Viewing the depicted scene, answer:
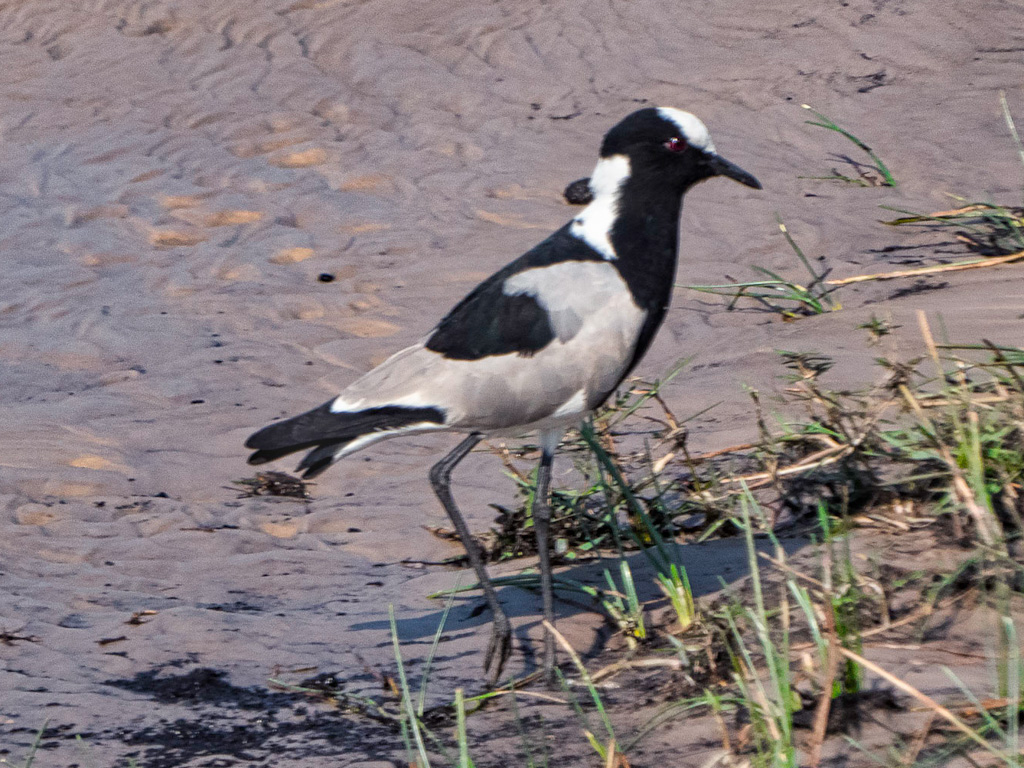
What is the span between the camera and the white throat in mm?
3846

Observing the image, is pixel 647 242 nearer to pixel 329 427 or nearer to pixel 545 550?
pixel 545 550

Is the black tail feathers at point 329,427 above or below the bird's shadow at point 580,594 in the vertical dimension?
above

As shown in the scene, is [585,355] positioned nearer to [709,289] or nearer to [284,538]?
[284,538]

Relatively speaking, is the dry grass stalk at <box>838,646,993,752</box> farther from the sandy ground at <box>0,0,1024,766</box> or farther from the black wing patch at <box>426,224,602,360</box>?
the black wing patch at <box>426,224,602,360</box>

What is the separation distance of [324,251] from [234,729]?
13.6 ft

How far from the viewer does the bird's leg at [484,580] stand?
3.49 meters

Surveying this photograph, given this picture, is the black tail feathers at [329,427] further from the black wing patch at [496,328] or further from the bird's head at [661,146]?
the bird's head at [661,146]

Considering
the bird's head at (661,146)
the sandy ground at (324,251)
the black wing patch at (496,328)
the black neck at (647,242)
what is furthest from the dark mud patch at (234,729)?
the bird's head at (661,146)

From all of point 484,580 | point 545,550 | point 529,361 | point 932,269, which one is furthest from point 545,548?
point 932,269

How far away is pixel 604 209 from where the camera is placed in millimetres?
3887

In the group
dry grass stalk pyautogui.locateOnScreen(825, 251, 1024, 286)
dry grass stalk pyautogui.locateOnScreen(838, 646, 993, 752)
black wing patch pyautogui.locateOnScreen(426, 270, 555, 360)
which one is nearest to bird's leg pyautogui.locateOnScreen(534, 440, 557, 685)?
black wing patch pyautogui.locateOnScreen(426, 270, 555, 360)

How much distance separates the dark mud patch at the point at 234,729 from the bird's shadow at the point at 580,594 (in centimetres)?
52

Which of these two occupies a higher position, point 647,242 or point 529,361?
point 647,242

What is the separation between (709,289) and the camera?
5.55m
